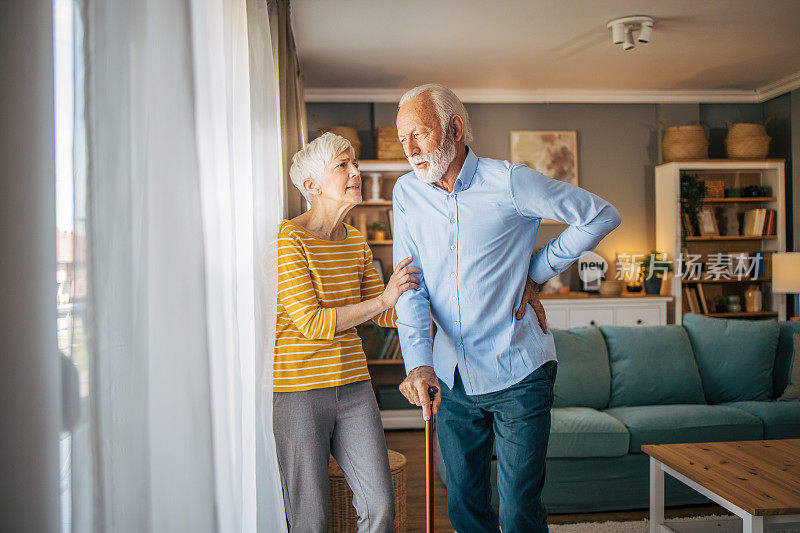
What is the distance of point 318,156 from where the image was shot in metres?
1.97

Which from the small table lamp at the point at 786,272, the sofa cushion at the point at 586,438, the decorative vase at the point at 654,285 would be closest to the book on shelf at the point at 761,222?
the small table lamp at the point at 786,272

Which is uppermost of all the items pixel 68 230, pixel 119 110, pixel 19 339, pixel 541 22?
pixel 541 22

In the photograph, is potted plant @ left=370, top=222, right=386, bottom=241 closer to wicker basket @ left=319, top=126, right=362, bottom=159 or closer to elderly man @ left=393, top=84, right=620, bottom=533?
wicker basket @ left=319, top=126, right=362, bottom=159

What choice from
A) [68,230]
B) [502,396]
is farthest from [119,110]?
[502,396]

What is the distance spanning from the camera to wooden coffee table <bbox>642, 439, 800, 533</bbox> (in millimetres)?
2043

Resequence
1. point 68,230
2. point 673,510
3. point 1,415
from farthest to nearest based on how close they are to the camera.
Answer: point 673,510 → point 68,230 → point 1,415

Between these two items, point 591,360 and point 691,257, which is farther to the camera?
point 691,257

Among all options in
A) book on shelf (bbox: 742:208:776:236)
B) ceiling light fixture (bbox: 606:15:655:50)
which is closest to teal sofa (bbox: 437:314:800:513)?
ceiling light fixture (bbox: 606:15:655:50)

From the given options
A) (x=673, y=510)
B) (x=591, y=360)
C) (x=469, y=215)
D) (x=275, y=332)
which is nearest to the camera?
(x=469, y=215)

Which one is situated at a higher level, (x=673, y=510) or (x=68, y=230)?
(x=68, y=230)

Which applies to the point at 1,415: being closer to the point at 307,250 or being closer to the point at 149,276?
the point at 149,276

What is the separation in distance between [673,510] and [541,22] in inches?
121

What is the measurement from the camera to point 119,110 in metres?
0.80

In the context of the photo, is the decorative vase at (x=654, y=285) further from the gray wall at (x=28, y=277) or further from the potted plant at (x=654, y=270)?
the gray wall at (x=28, y=277)
